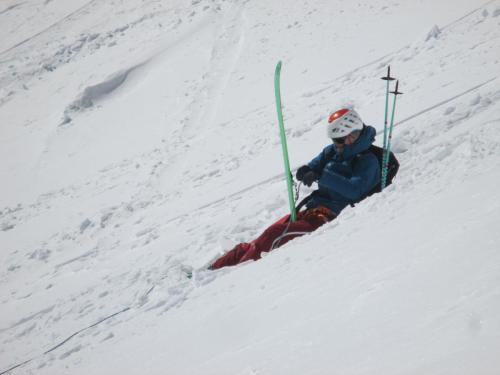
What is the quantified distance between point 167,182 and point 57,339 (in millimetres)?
4094

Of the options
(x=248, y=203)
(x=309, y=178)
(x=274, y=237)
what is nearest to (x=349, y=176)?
(x=309, y=178)

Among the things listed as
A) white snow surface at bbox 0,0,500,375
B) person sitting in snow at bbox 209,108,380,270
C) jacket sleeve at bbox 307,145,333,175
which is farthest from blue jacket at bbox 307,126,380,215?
white snow surface at bbox 0,0,500,375

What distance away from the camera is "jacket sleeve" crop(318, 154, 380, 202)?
413 centimetres

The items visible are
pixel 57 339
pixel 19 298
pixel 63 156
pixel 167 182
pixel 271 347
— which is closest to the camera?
pixel 271 347

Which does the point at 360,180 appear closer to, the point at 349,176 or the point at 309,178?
the point at 349,176

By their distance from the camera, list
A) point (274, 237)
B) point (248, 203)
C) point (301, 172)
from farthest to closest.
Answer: point (248, 203) < point (301, 172) < point (274, 237)

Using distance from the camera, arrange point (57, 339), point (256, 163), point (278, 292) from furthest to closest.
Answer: point (256, 163)
point (57, 339)
point (278, 292)

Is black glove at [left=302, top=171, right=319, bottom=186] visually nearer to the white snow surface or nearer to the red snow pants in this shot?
the red snow pants

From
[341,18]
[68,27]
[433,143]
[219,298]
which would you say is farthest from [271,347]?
[68,27]

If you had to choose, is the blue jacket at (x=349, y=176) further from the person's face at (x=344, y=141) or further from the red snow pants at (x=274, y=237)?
the red snow pants at (x=274, y=237)

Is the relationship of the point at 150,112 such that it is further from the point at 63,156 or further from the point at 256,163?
the point at 256,163

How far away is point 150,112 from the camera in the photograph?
11844 millimetres

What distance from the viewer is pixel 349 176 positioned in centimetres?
443

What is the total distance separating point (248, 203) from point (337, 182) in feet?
5.85
